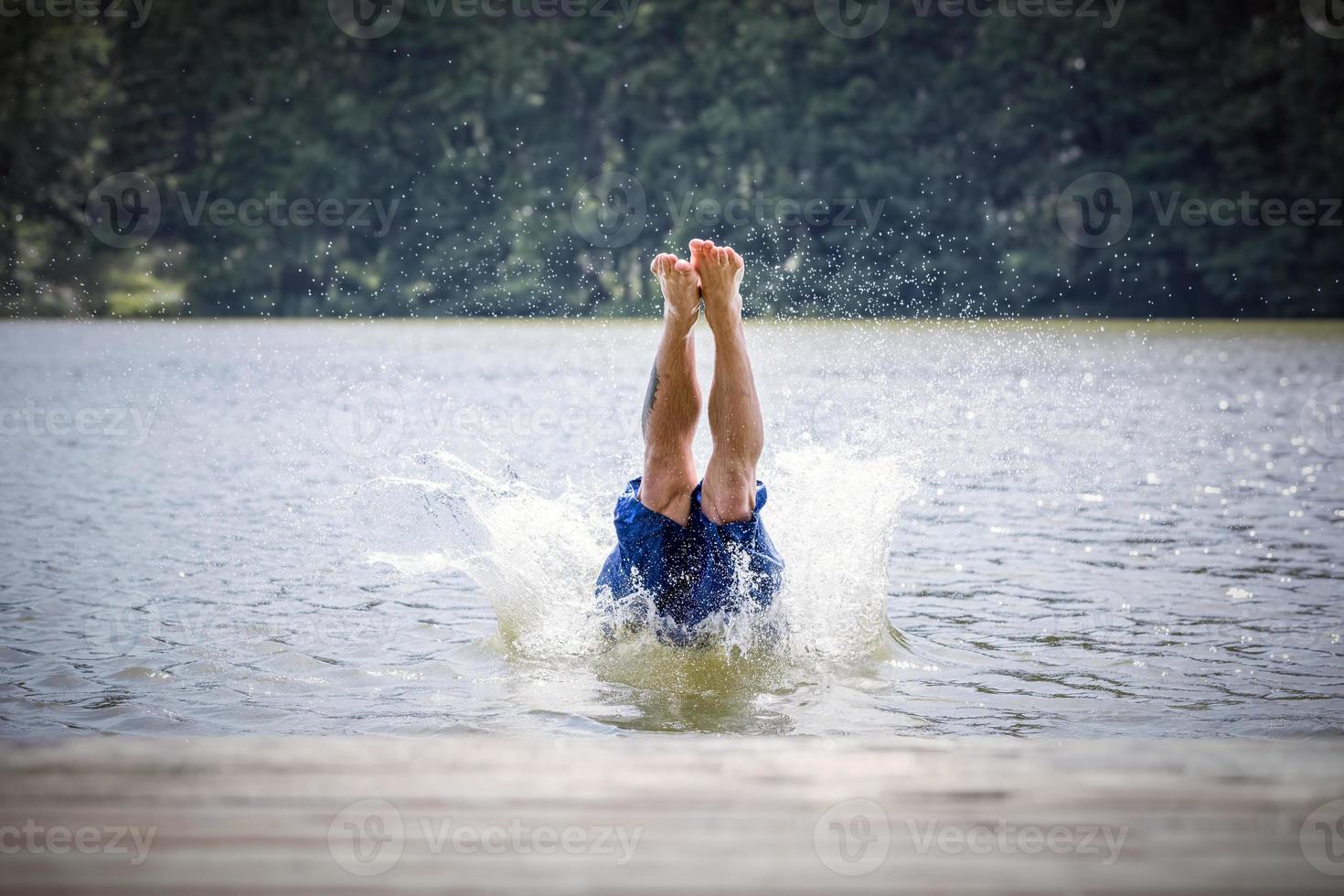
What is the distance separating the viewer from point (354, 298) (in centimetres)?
4550

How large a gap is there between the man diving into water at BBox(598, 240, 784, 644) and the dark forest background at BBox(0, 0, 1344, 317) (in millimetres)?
31646

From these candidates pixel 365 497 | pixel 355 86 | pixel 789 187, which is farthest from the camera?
pixel 355 86

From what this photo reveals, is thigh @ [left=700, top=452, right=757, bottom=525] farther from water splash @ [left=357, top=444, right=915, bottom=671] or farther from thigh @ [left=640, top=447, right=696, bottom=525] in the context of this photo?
water splash @ [left=357, top=444, right=915, bottom=671]

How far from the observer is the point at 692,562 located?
5.09 meters

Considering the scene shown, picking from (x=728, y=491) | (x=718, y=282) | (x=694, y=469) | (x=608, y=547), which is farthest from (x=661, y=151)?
(x=728, y=491)

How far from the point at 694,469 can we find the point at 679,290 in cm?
64

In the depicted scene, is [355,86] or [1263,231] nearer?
[1263,231]

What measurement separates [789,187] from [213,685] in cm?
3978

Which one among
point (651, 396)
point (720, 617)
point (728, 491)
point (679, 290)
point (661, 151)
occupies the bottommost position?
point (720, 617)

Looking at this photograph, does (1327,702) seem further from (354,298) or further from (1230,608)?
(354,298)

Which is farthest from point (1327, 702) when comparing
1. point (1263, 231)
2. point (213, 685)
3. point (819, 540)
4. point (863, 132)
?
point (863, 132)

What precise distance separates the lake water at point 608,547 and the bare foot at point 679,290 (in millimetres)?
1307

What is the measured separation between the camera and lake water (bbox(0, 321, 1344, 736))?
4.99 metres

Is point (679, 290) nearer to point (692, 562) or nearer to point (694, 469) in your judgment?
point (694, 469)
